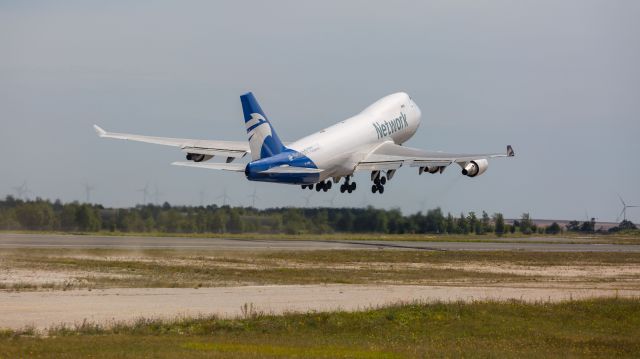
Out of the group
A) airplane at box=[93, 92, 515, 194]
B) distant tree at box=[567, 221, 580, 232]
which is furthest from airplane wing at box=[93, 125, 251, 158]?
distant tree at box=[567, 221, 580, 232]

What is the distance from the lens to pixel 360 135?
87812mm

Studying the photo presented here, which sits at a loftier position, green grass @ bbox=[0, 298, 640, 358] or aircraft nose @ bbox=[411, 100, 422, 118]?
aircraft nose @ bbox=[411, 100, 422, 118]

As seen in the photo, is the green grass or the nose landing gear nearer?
the green grass

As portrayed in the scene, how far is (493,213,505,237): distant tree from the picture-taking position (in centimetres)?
13850

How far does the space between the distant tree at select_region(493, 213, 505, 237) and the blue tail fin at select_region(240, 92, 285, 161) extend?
223 feet

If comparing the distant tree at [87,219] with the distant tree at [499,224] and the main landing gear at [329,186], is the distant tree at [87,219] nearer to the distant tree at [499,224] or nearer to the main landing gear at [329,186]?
the main landing gear at [329,186]

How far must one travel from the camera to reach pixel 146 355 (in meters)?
31.2

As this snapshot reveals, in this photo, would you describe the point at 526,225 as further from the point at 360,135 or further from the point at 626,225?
the point at 360,135

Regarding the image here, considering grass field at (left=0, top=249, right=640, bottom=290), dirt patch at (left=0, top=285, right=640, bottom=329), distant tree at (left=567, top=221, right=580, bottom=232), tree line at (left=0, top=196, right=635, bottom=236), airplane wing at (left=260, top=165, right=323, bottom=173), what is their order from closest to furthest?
dirt patch at (left=0, top=285, right=640, bottom=329) < grass field at (left=0, top=249, right=640, bottom=290) < airplane wing at (left=260, top=165, right=323, bottom=173) < tree line at (left=0, top=196, right=635, bottom=236) < distant tree at (left=567, top=221, right=580, bottom=232)

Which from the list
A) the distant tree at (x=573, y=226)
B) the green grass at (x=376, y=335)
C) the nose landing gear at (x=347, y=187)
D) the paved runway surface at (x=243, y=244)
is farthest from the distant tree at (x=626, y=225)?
the green grass at (x=376, y=335)

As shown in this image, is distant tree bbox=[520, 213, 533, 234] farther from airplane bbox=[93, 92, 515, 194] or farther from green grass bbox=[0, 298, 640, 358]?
green grass bbox=[0, 298, 640, 358]

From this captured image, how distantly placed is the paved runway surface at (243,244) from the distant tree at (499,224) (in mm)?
23004

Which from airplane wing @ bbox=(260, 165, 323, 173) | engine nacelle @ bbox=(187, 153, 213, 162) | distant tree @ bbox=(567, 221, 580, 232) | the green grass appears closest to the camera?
the green grass

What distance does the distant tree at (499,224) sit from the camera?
138m
